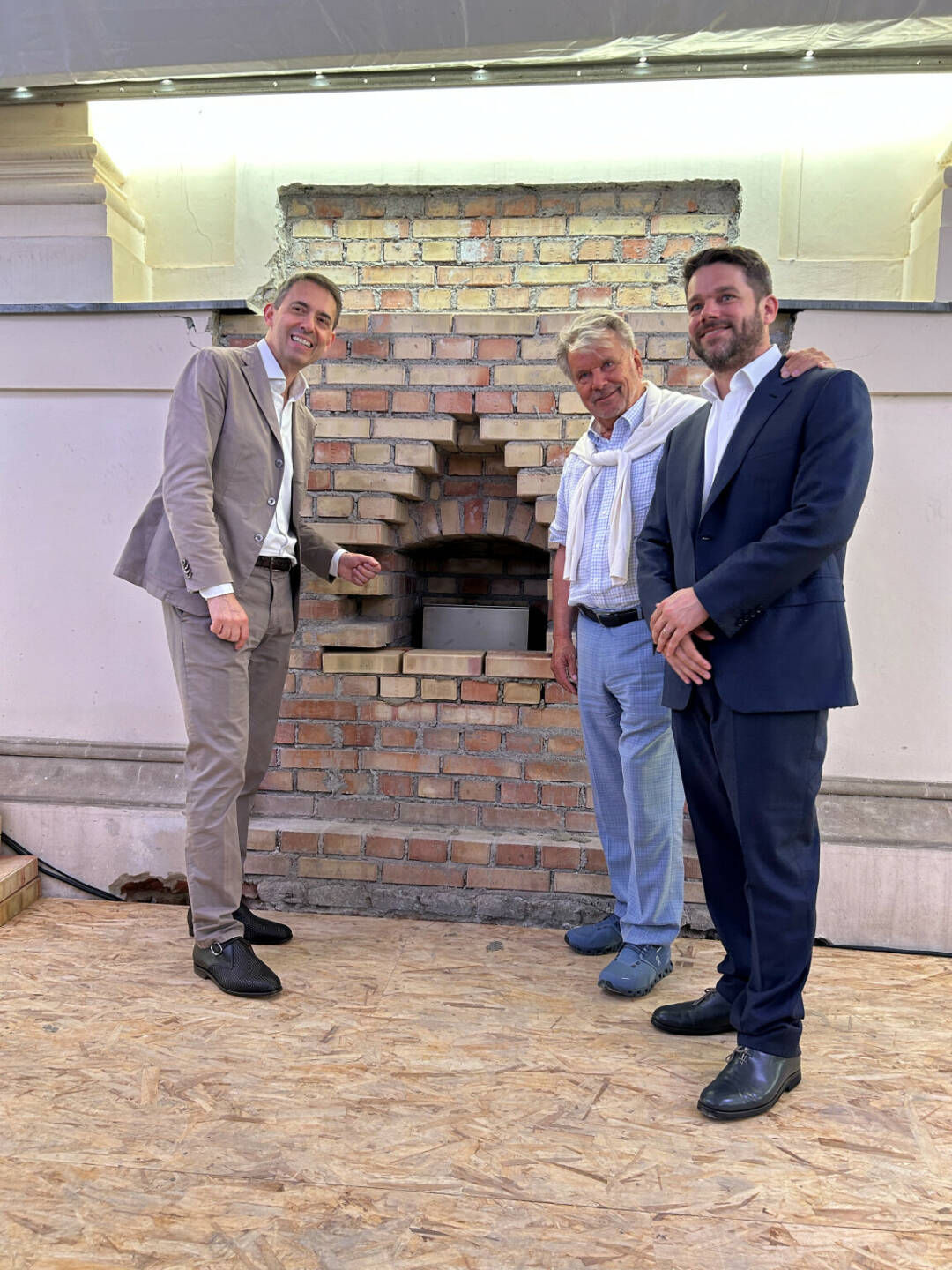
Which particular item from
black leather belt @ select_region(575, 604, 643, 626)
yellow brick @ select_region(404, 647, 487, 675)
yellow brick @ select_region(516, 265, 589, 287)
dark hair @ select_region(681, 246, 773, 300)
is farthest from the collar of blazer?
yellow brick @ select_region(516, 265, 589, 287)

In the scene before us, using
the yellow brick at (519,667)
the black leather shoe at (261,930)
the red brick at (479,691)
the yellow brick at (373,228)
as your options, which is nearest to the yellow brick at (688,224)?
the yellow brick at (373,228)

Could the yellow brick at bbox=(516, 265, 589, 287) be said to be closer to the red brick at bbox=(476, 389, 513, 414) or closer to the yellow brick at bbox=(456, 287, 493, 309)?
the yellow brick at bbox=(456, 287, 493, 309)

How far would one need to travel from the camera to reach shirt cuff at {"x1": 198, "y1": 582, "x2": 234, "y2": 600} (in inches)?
94.5

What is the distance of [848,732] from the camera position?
9.76ft

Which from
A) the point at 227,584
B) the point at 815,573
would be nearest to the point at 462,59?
the point at 227,584

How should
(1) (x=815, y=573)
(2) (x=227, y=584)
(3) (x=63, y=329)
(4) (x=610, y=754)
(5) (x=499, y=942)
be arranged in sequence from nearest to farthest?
1. (1) (x=815, y=573)
2. (2) (x=227, y=584)
3. (4) (x=610, y=754)
4. (5) (x=499, y=942)
5. (3) (x=63, y=329)

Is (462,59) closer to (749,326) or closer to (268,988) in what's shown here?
(749,326)

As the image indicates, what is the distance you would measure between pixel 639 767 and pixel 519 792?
2.27 ft

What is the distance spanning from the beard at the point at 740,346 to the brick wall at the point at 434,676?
958 mm

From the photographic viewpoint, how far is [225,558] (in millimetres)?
2494

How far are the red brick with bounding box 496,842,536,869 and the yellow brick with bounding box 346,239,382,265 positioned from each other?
220cm

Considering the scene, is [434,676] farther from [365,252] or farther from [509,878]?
[365,252]

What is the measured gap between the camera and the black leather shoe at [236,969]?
7.97 feet

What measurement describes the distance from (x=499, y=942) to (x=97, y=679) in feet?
5.30
